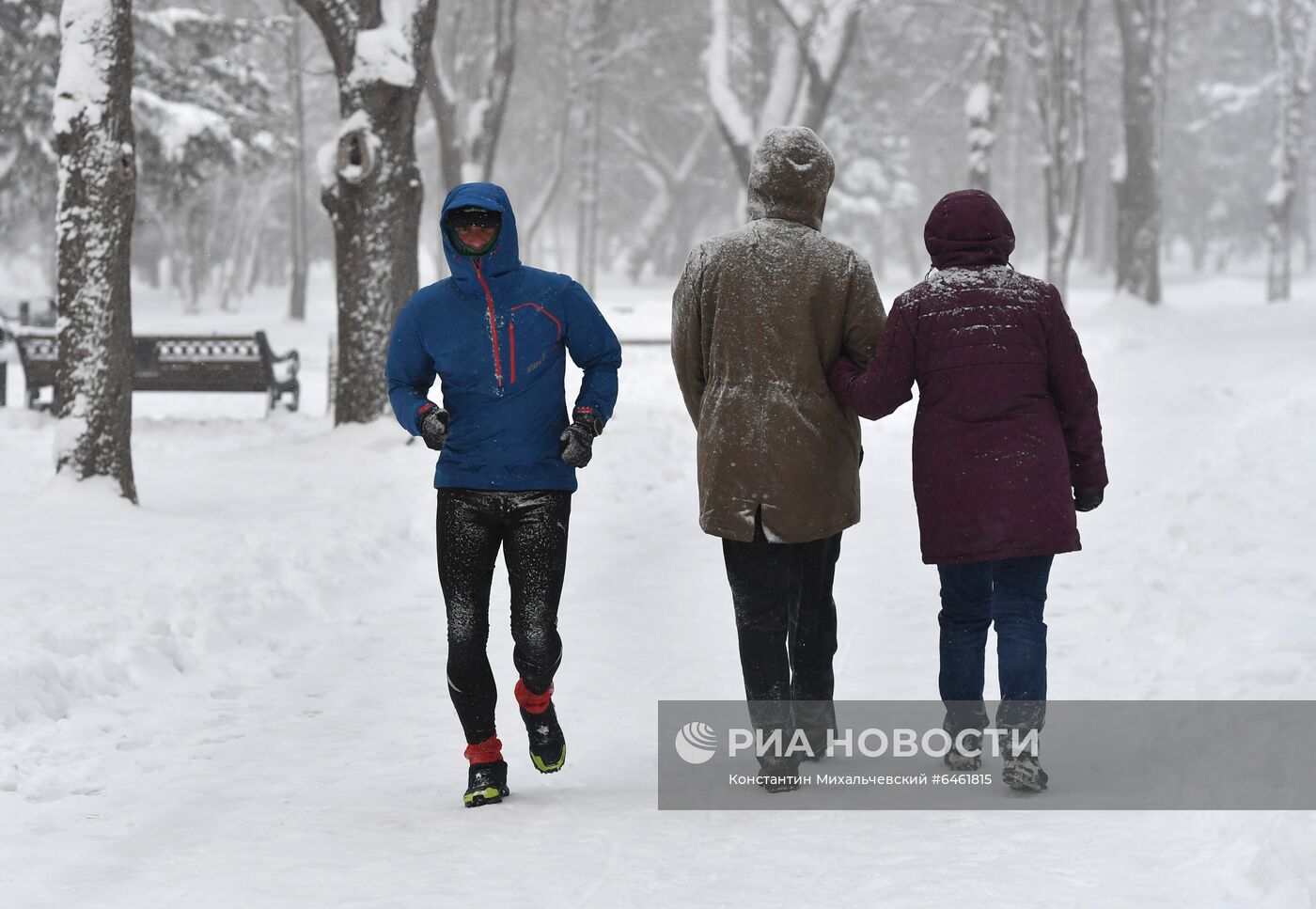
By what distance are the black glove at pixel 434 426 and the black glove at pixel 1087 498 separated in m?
2.02

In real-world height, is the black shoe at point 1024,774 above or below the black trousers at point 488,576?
below

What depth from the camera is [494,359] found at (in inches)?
191

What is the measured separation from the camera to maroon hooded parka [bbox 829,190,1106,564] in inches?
187

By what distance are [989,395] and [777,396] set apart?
26.4 inches

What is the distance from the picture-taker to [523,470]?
15.9ft

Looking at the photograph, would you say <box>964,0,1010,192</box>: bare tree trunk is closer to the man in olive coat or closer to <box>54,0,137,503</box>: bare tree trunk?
<box>54,0,137,503</box>: bare tree trunk

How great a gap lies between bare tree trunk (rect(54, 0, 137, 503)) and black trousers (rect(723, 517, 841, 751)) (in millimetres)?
6435

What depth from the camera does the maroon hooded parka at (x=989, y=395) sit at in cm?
475

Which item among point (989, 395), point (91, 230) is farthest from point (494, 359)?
point (91, 230)

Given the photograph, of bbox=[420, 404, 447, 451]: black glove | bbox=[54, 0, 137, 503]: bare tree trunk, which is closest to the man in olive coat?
bbox=[420, 404, 447, 451]: black glove

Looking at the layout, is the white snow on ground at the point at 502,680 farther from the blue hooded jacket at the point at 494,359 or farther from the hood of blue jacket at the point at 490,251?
the hood of blue jacket at the point at 490,251

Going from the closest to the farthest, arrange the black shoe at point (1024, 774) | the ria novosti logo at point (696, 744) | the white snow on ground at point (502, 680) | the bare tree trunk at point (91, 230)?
1. the white snow on ground at point (502, 680)
2. the black shoe at point (1024, 774)
3. the ria novosti logo at point (696, 744)
4. the bare tree trunk at point (91, 230)

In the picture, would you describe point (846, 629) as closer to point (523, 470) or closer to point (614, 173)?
point (523, 470)

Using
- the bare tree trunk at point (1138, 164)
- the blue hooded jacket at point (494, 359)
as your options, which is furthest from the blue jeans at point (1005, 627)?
the bare tree trunk at point (1138, 164)
